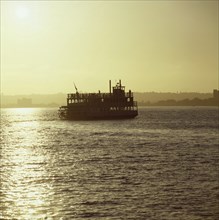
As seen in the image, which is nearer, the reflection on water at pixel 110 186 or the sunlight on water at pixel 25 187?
the reflection on water at pixel 110 186

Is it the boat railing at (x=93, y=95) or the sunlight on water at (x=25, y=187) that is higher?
the boat railing at (x=93, y=95)

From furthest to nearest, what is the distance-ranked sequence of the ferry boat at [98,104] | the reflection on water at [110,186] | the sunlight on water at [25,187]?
the ferry boat at [98,104] → the sunlight on water at [25,187] → the reflection on water at [110,186]

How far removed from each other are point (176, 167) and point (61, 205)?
2114cm


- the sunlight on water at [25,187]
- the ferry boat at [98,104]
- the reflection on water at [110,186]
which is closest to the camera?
the reflection on water at [110,186]

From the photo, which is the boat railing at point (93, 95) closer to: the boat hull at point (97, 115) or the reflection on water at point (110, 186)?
the boat hull at point (97, 115)

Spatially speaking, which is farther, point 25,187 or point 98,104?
point 98,104

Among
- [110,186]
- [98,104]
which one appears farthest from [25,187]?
[98,104]

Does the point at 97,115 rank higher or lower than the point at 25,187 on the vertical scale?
higher

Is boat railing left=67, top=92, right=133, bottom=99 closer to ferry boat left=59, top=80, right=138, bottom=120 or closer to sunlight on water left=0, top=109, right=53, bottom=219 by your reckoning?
ferry boat left=59, top=80, right=138, bottom=120

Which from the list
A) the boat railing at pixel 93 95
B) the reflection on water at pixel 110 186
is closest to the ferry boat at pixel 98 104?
the boat railing at pixel 93 95

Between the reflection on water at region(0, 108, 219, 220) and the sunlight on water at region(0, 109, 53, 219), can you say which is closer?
the reflection on water at region(0, 108, 219, 220)

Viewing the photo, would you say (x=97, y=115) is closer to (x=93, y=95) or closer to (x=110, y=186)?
(x=93, y=95)

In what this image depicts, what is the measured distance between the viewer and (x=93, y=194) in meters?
33.8

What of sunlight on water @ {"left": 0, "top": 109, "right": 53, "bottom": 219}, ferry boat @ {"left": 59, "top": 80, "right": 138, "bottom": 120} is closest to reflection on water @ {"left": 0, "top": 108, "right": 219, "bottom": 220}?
sunlight on water @ {"left": 0, "top": 109, "right": 53, "bottom": 219}
